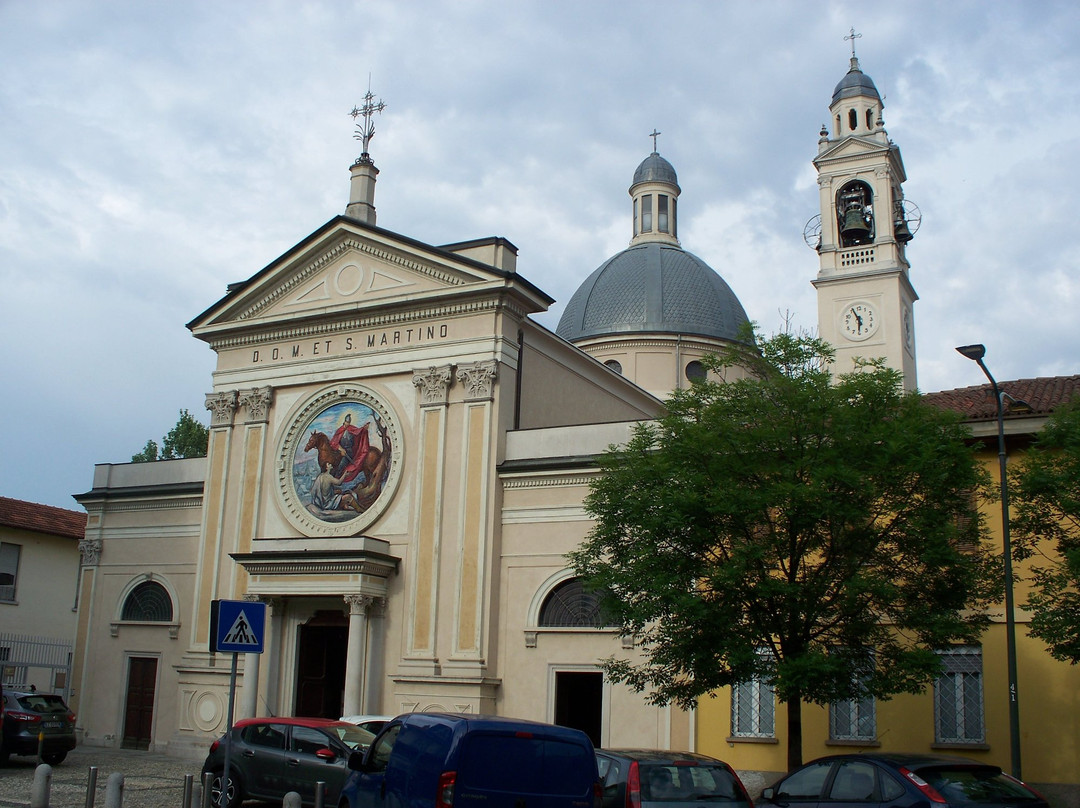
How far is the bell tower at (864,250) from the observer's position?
3856 centimetres

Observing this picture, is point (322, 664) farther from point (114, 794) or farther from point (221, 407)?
point (114, 794)

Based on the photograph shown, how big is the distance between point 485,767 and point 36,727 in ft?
48.8

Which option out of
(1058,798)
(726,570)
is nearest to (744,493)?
(726,570)

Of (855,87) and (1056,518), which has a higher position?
(855,87)

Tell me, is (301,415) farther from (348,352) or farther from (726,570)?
(726,570)

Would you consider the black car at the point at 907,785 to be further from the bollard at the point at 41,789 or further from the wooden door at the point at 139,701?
the wooden door at the point at 139,701

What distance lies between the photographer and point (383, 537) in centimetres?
2528

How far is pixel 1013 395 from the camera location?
2031 centimetres

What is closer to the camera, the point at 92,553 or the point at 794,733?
the point at 794,733

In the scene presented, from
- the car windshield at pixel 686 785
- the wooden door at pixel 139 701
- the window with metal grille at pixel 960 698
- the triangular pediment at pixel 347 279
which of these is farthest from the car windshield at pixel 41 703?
the window with metal grille at pixel 960 698

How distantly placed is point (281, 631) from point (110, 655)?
20.4 feet

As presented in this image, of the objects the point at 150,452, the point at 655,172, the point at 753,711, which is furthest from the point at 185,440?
the point at 753,711

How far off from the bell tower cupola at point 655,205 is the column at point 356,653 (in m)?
26.2

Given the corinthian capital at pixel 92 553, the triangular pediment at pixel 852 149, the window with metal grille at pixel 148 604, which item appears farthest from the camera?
the triangular pediment at pixel 852 149
